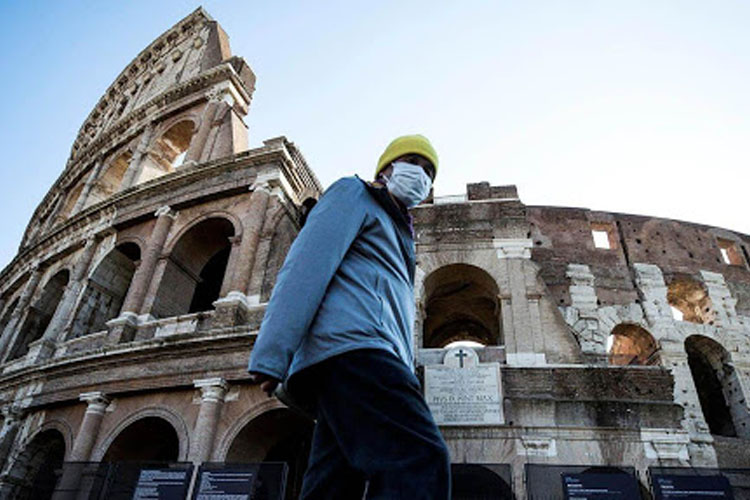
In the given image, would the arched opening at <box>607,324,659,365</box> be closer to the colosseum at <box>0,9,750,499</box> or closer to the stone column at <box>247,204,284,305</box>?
the colosseum at <box>0,9,750,499</box>

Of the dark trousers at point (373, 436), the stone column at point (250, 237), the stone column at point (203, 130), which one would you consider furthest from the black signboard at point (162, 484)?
the stone column at point (203, 130)

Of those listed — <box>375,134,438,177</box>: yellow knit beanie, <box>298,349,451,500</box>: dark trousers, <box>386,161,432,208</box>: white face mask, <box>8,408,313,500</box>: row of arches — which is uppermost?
<box>8,408,313,500</box>: row of arches

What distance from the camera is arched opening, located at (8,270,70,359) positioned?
1379 centimetres

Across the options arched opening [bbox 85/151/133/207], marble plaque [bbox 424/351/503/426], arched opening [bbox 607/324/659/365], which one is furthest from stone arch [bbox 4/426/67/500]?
arched opening [bbox 607/324/659/365]

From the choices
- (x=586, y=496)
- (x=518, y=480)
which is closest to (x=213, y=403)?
(x=518, y=480)

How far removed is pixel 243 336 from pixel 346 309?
8.02 metres

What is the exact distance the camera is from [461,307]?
13.8 m

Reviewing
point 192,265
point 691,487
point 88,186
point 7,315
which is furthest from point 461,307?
point 7,315

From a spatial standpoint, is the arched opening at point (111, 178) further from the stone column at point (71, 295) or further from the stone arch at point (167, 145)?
the stone column at point (71, 295)

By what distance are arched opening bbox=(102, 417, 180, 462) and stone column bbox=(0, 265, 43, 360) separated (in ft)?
19.6

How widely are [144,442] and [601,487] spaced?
8.64m

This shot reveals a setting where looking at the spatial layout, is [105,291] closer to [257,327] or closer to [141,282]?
[141,282]

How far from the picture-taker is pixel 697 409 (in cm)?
1196

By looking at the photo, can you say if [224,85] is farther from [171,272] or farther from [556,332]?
[556,332]
